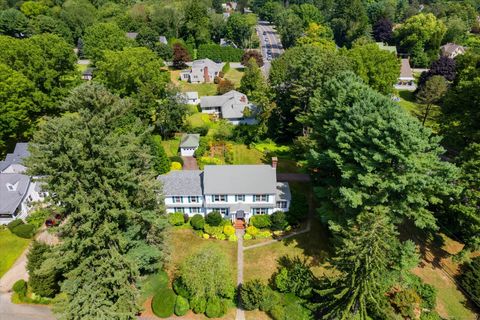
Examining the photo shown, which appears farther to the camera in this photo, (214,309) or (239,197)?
(239,197)

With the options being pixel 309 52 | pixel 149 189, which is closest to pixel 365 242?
pixel 149 189

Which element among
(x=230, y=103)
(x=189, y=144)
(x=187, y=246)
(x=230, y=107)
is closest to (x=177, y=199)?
(x=187, y=246)

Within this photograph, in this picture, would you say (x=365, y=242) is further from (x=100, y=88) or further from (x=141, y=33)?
(x=141, y=33)

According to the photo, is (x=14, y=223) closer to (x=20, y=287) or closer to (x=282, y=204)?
(x=20, y=287)

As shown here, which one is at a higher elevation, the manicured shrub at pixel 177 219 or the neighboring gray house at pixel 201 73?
the neighboring gray house at pixel 201 73

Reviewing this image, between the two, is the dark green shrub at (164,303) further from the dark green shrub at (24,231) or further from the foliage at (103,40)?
the foliage at (103,40)

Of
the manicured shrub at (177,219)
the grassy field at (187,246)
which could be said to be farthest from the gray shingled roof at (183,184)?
the grassy field at (187,246)

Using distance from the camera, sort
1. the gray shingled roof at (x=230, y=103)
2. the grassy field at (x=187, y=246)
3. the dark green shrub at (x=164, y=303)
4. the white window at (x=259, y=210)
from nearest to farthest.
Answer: the dark green shrub at (x=164, y=303) < the grassy field at (x=187, y=246) < the white window at (x=259, y=210) < the gray shingled roof at (x=230, y=103)
